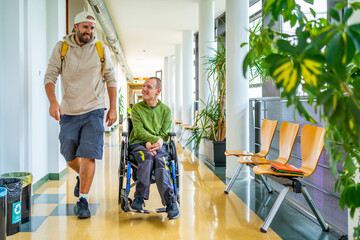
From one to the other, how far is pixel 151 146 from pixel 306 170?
1.27 metres

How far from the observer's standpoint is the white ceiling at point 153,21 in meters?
7.26

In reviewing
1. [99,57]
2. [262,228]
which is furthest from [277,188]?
[99,57]

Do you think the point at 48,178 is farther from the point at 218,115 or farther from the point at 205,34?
the point at 205,34

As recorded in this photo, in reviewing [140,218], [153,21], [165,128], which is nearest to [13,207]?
[140,218]

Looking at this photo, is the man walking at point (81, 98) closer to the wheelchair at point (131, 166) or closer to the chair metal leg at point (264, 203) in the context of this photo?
the wheelchair at point (131, 166)

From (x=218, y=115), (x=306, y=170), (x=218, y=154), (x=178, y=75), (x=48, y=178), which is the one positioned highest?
(x=178, y=75)

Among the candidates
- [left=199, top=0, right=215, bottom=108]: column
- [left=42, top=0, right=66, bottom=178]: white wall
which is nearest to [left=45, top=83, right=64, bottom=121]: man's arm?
[left=42, top=0, right=66, bottom=178]: white wall

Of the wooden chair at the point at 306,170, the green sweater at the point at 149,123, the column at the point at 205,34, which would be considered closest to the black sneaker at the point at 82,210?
the green sweater at the point at 149,123

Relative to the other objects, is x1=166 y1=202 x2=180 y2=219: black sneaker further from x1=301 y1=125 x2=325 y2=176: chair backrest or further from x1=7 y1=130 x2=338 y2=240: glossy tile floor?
x1=301 y1=125 x2=325 y2=176: chair backrest

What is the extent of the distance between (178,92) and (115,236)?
976 centimetres

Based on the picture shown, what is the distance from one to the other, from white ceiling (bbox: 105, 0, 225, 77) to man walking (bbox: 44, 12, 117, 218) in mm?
4597

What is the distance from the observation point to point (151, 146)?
2832mm

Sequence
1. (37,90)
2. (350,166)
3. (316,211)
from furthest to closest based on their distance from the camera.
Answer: (37,90) → (316,211) → (350,166)

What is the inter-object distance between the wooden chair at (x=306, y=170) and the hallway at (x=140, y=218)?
0.23m
